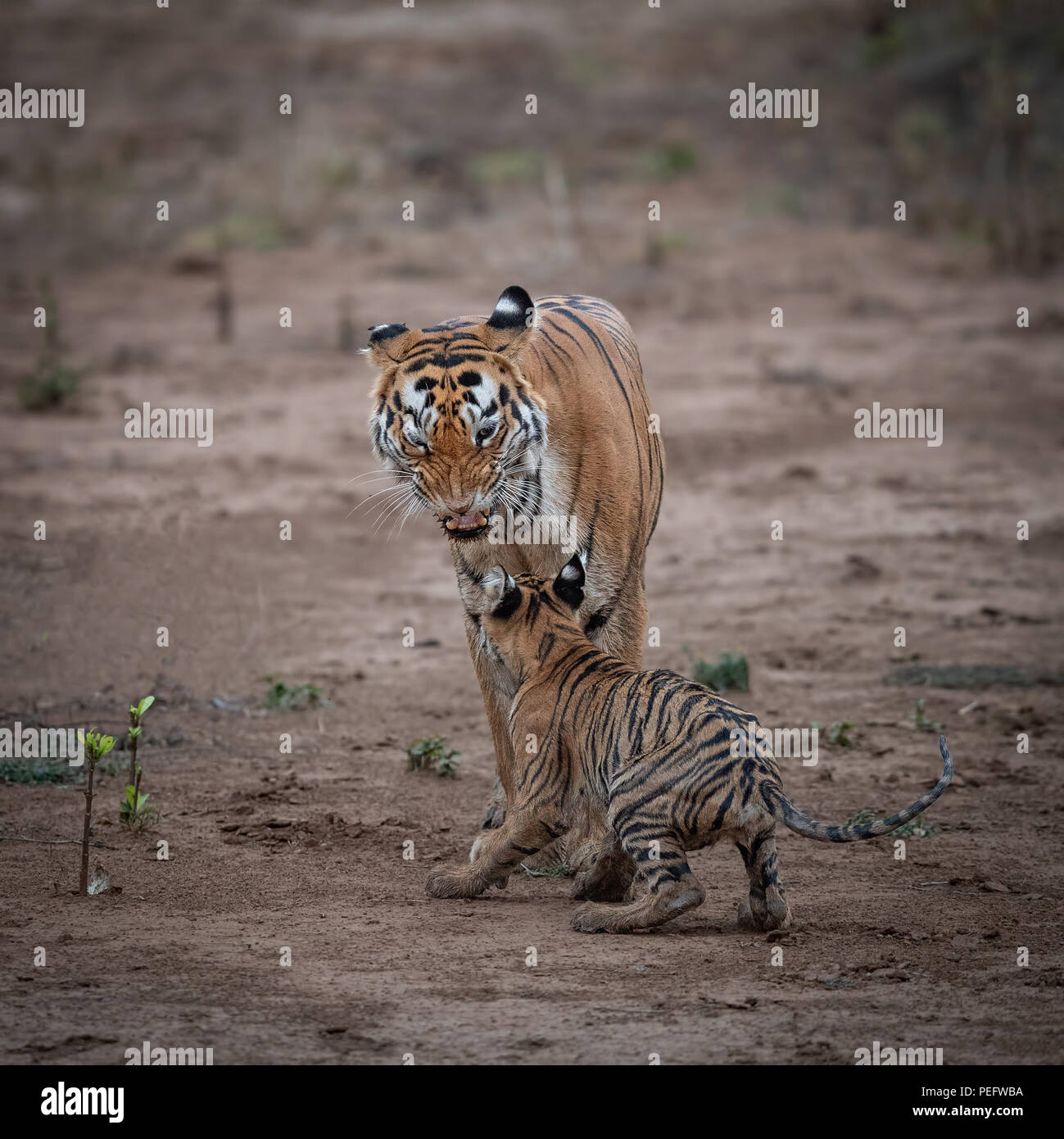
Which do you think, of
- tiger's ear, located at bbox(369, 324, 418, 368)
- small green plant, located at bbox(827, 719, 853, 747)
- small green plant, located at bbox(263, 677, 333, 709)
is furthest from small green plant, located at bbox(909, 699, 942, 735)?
tiger's ear, located at bbox(369, 324, 418, 368)

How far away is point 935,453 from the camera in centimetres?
1452

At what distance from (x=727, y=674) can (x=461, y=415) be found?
10.9 ft

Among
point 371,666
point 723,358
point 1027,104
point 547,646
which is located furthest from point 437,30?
point 547,646

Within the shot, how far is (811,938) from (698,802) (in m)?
0.64

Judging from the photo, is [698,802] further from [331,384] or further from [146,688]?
[331,384]

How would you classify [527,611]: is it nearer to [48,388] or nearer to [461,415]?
[461,415]

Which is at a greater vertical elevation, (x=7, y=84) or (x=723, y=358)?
(x=7, y=84)

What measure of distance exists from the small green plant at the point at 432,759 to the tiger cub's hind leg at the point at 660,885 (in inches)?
88.7

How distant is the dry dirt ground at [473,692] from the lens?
4.84 metres

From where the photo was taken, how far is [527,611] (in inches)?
245

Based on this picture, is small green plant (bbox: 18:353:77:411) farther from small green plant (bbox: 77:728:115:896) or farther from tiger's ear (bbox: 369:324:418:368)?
small green plant (bbox: 77:728:115:896)

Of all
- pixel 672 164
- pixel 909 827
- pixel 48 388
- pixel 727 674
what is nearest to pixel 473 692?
pixel 727 674

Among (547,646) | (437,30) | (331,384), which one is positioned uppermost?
(437,30)

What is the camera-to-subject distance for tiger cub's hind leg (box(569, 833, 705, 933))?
5.42m
